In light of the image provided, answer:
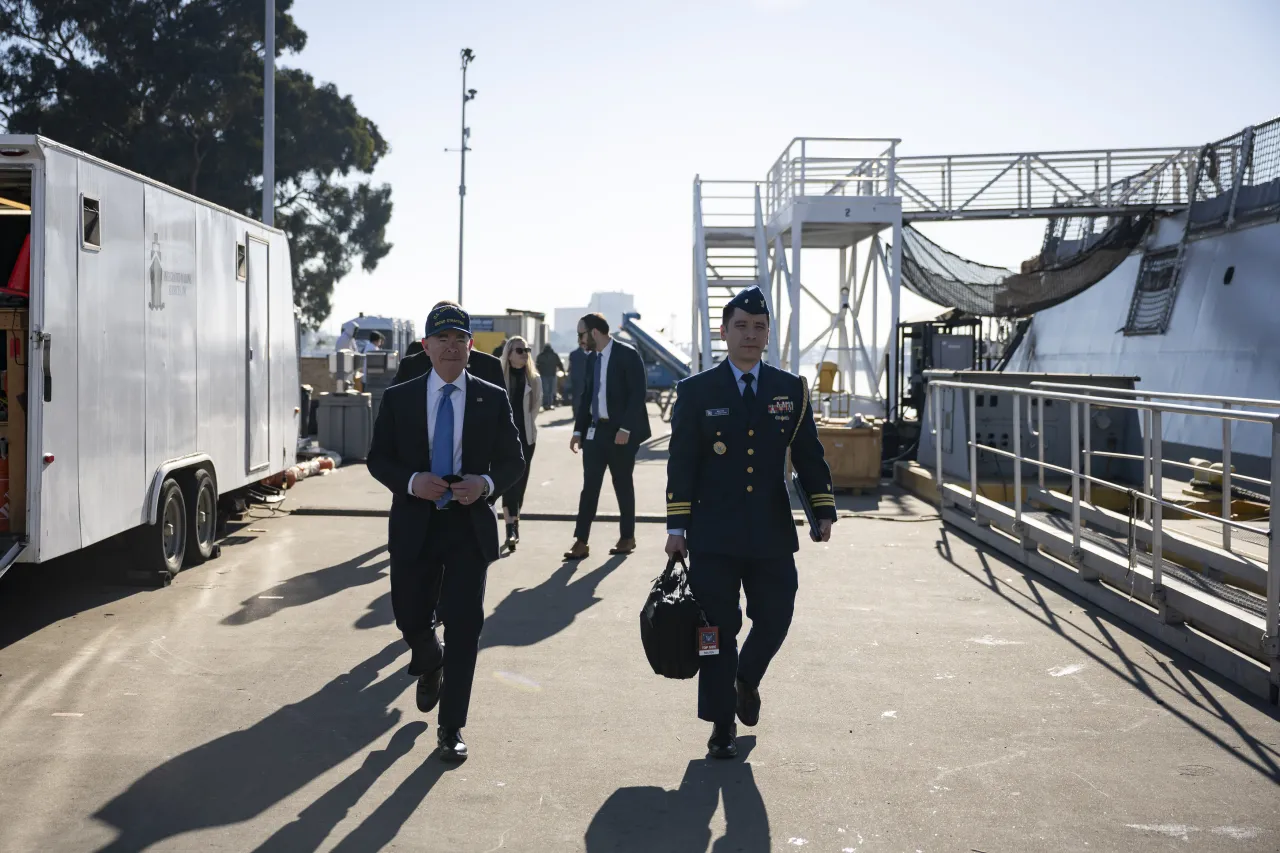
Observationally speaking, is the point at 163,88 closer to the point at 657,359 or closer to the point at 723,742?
the point at 657,359

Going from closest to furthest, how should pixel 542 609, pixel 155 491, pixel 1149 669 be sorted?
pixel 1149 669 → pixel 542 609 → pixel 155 491

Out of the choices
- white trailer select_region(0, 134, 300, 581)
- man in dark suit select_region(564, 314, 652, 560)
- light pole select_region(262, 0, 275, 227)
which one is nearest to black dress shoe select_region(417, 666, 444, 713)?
white trailer select_region(0, 134, 300, 581)

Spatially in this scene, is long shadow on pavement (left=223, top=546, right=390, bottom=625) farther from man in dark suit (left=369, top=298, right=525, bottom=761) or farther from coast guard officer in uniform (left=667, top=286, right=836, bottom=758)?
coast guard officer in uniform (left=667, top=286, right=836, bottom=758)

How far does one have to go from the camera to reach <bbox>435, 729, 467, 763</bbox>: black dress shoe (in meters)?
5.12

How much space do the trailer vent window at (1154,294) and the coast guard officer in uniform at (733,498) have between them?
58.4 feet

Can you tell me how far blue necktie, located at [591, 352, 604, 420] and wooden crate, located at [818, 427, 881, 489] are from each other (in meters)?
5.50

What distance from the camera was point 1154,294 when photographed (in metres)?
21.9

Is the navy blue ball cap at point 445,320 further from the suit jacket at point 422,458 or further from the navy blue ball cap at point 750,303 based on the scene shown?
the navy blue ball cap at point 750,303

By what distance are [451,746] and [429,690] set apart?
1.54 feet

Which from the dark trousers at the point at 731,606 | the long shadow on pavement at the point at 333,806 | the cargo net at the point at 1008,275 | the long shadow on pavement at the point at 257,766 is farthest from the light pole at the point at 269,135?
the dark trousers at the point at 731,606

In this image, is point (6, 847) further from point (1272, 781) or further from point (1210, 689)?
point (1210, 689)

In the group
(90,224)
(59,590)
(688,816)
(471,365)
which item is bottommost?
(688,816)

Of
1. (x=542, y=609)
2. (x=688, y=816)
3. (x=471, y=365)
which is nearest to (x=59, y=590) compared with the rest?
(x=542, y=609)

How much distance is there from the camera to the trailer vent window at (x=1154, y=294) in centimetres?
2109
